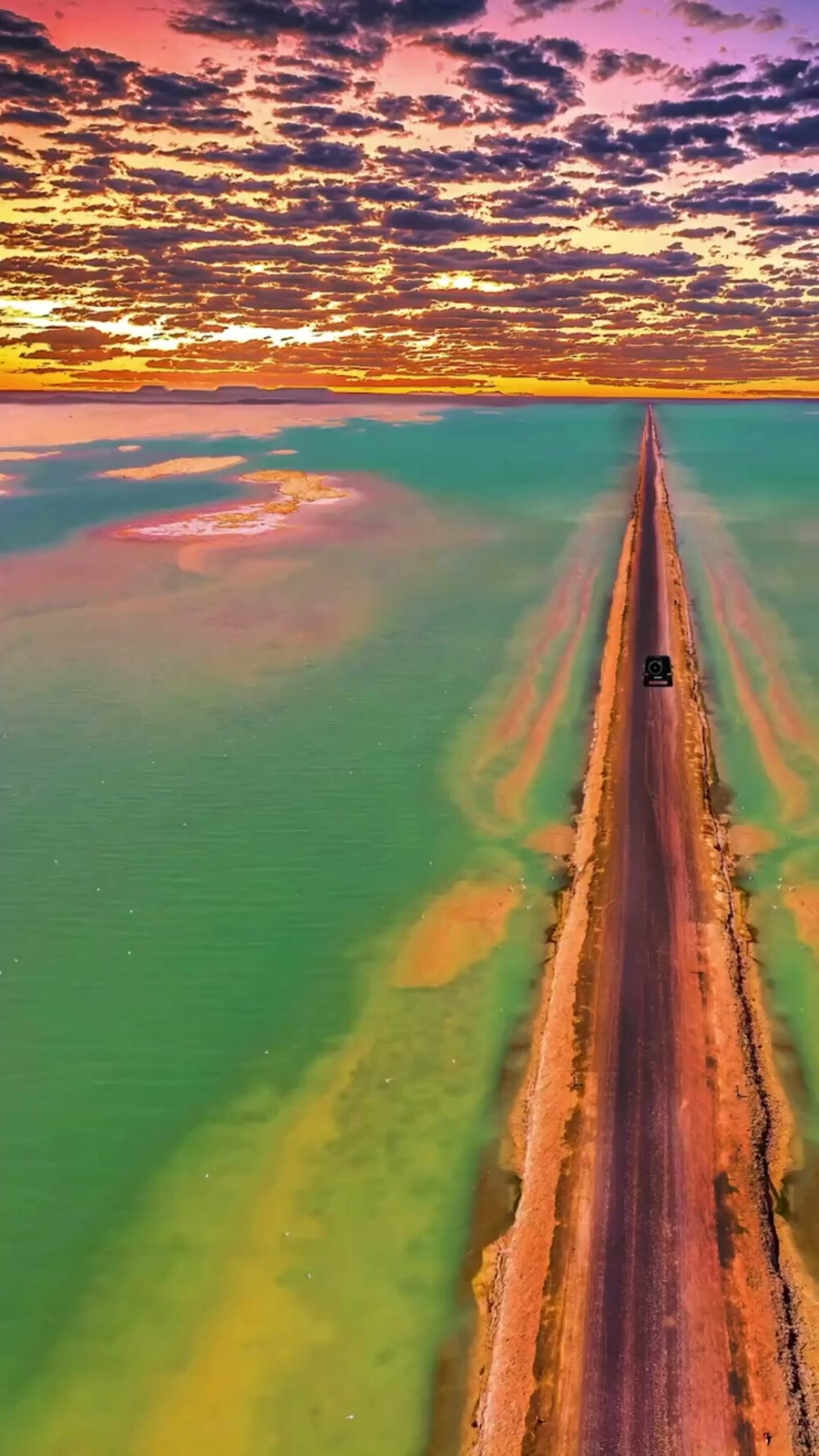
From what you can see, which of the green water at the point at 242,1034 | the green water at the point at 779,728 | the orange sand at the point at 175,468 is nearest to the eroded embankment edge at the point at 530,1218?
the green water at the point at 242,1034

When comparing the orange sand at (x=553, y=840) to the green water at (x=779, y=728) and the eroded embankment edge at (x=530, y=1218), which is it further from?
the green water at (x=779, y=728)

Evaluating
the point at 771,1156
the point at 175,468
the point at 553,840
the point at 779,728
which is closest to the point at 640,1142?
the point at 771,1156

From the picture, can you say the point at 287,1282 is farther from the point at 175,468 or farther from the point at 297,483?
the point at 175,468

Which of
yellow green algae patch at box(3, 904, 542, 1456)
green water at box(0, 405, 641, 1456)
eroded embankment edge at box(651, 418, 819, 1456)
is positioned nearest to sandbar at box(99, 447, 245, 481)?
green water at box(0, 405, 641, 1456)

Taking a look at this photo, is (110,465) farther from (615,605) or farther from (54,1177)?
(54,1177)

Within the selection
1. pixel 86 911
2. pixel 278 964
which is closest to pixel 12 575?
pixel 86 911

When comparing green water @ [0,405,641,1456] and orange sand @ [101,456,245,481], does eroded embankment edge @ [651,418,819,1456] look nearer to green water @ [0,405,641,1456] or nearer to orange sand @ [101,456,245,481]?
green water @ [0,405,641,1456]
